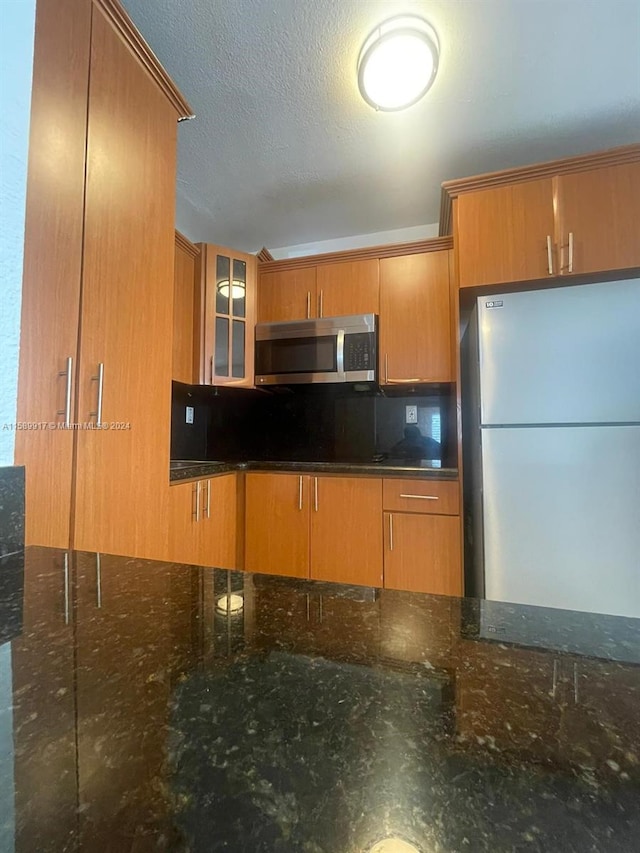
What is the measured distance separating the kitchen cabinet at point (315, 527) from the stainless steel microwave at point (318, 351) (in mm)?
593

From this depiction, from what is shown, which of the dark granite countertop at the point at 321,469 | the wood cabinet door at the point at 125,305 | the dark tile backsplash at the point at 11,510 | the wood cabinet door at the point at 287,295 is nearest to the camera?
the dark tile backsplash at the point at 11,510

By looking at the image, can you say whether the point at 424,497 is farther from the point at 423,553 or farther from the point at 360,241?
the point at 360,241

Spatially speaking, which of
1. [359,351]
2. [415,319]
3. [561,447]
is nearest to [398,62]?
[415,319]

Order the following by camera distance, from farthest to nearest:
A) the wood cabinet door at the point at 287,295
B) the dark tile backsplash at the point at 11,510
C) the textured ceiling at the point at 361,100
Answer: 1. the wood cabinet door at the point at 287,295
2. the textured ceiling at the point at 361,100
3. the dark tile backsplash at the point at 11,510

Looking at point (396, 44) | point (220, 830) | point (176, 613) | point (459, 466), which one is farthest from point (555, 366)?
point (220, 830)

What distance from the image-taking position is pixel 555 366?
5.26 ft

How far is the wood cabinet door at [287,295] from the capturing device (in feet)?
7.64

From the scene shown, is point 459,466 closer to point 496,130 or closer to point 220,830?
point 496,130

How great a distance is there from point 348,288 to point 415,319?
443 mm

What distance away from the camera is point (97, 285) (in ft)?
3.28

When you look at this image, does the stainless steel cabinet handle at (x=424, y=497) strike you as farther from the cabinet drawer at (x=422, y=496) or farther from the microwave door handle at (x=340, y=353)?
the microwave door handle at (x=340, y=353)

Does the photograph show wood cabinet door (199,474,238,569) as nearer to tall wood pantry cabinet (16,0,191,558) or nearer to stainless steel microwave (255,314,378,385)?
tall wood pantry cabinet (16,0,191,558)

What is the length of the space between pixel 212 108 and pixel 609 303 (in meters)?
1.81

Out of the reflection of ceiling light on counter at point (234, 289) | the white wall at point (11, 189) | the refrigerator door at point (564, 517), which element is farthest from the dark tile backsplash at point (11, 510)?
the reflection of ceiling light on counter at point (234, 289)
